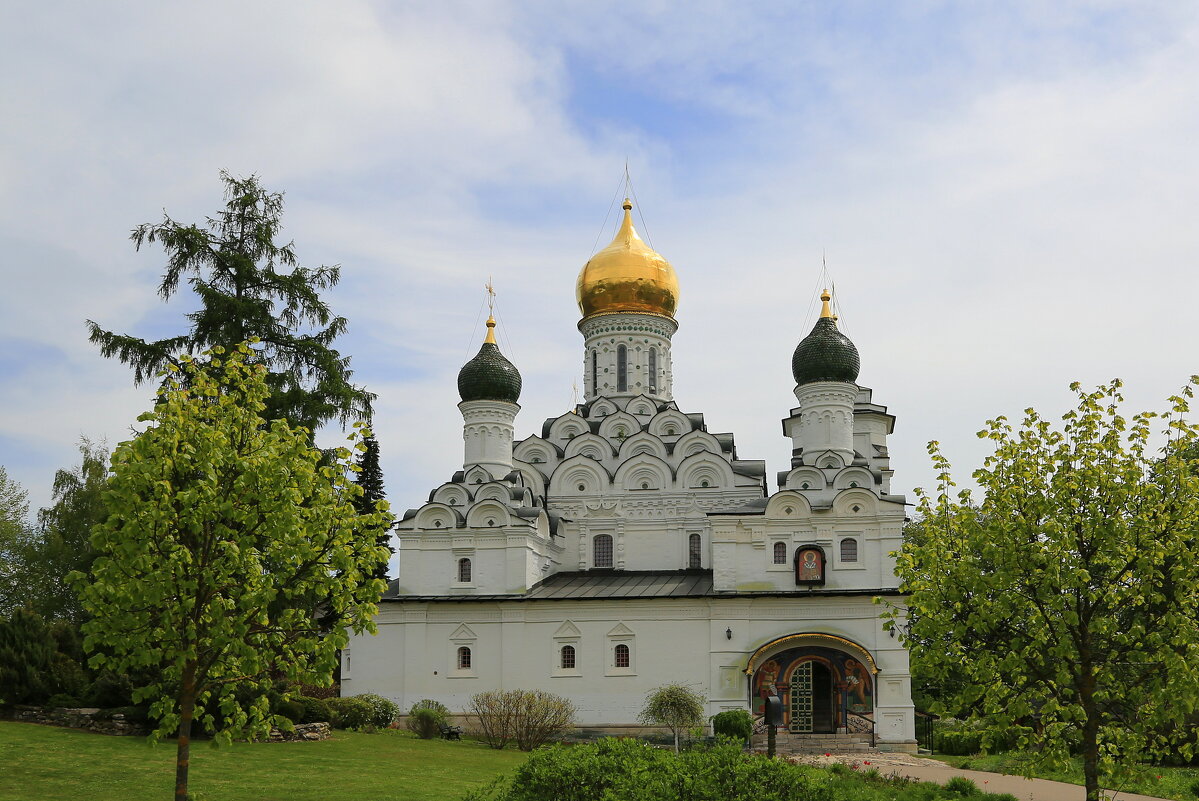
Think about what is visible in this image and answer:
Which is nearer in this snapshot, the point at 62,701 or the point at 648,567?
the point at 62,701

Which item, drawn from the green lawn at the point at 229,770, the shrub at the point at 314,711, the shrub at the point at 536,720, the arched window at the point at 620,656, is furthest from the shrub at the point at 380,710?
the arched window at the point at 620,656

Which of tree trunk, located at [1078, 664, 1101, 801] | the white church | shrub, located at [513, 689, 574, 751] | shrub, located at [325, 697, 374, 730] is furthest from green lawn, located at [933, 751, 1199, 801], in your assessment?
shrub, located at [325, 697, 374, 730]

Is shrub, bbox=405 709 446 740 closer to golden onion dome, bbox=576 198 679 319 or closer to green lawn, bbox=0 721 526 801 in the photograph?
green lawn, bbox=0 721 526 801

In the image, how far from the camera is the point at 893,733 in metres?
26.1

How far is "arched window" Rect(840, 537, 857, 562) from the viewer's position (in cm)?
2761

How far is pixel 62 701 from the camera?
63.4 feet

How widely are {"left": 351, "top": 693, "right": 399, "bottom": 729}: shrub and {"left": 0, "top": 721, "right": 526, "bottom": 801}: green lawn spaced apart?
4.91 m

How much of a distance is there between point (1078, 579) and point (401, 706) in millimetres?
20540

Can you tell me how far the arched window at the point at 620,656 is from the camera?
92.7 feet

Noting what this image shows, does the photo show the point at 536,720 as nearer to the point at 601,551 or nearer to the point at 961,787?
the point at 601,551

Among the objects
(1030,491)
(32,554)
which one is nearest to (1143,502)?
(1030,491)

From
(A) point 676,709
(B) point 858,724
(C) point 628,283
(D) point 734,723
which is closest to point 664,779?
(D) point 734,723

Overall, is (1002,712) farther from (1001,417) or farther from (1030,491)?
(1001,417)

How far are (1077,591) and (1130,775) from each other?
194 centimetres
